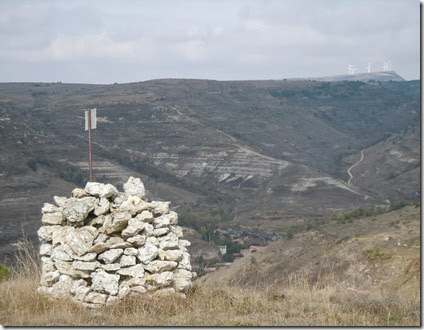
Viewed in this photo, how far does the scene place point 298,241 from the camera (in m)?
36.6

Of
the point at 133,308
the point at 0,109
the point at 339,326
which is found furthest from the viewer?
the point at 0,109

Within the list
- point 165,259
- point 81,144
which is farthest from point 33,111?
point 165,259

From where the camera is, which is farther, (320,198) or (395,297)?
(320,198)

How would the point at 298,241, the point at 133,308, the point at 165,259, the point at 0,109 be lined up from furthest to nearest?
the point at 0,109, the point at 298,241, the point at 165,259, the point at 133,308

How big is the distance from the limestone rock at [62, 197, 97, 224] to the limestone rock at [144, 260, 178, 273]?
3.48 feet

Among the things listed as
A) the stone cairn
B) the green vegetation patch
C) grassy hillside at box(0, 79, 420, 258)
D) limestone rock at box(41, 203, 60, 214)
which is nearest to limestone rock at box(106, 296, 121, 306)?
the stone cairn

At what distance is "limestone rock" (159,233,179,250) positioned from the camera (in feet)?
26.8

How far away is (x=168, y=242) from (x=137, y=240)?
0.51m

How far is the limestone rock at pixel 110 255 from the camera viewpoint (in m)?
7.69

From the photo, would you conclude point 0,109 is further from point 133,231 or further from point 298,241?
Result: point 133,231

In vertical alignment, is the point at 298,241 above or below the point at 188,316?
below

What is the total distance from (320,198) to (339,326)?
227 ft

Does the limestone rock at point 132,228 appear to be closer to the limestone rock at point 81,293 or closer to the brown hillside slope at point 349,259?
the limestone rock at point 81,293

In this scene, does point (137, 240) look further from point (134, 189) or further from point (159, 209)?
point (134, 189)
